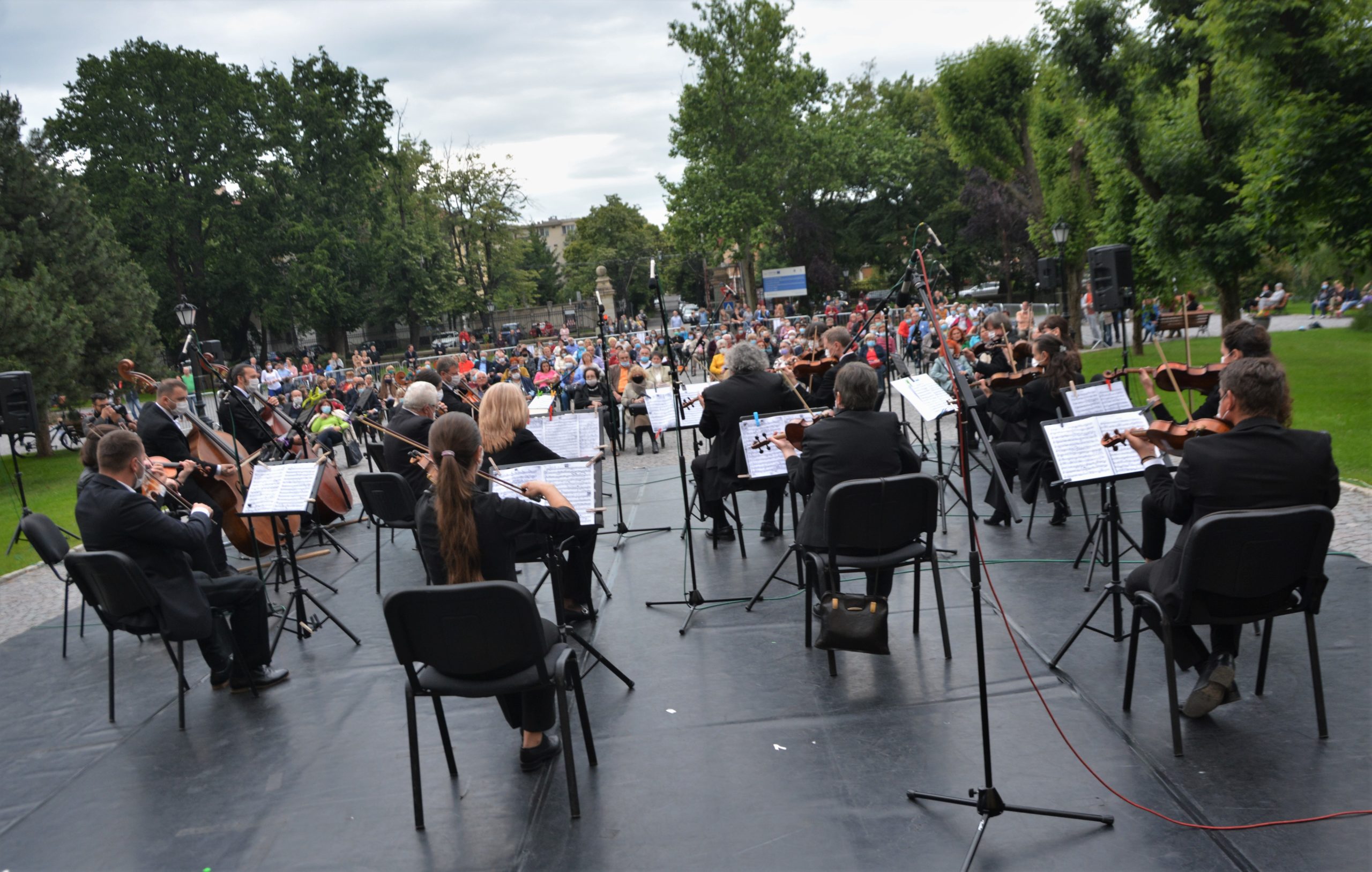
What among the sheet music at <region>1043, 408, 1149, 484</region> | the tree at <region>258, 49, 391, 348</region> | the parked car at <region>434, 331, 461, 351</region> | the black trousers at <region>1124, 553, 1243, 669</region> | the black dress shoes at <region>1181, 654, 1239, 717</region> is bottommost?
the black dress shoes at <region>1181, 654, 1239, 717</region>

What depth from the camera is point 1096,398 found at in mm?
5988

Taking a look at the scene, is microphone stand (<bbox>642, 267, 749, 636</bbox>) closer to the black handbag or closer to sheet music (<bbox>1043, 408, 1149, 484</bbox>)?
the black handbag

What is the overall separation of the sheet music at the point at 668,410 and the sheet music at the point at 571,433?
139cm

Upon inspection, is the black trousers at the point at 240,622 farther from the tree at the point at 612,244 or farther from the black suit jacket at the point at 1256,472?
the tree at the point at 612,244

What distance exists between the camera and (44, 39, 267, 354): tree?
106ft

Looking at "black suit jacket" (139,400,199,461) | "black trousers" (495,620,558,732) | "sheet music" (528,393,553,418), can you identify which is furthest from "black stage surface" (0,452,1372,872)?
"sheet music" (528,393,553,418)

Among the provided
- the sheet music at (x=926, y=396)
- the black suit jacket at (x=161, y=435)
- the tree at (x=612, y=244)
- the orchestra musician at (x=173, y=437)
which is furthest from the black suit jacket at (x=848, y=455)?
the tree at (x=612, y=244)

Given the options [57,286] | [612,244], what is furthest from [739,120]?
[612,244]

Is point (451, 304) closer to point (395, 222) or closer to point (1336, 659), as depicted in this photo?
point (395, 222)

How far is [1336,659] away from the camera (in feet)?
13.3

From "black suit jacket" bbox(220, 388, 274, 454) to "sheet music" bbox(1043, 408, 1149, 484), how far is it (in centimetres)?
563

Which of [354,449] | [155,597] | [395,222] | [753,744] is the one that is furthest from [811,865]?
[395,222]

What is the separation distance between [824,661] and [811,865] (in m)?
1.72

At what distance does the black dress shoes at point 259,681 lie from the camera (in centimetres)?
492
